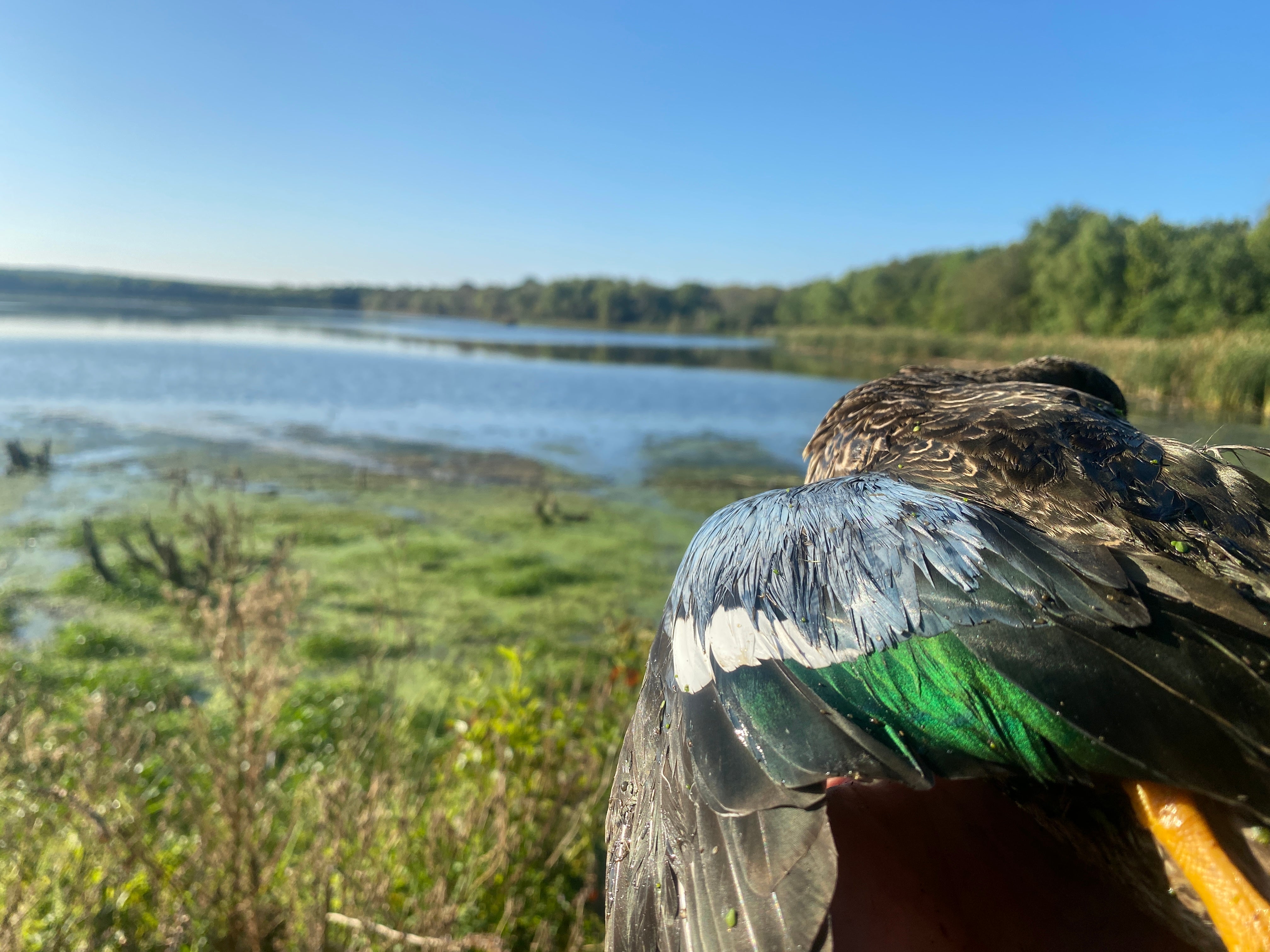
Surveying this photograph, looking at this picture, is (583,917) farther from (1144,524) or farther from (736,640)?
(1144,524)

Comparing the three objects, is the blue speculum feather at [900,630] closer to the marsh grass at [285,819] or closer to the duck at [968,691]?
the duck at [968,691]

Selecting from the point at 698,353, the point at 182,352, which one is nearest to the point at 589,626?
the point at 182,352

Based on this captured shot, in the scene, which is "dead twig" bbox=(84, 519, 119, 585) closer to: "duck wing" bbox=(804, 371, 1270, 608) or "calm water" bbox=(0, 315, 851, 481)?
"calm water" bbox=(0, 315, 851, 481)

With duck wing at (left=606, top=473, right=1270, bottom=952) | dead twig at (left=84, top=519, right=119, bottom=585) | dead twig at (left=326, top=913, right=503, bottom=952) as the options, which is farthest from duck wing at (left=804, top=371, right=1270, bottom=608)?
dead twig at (left=84, top=519, right=119, bottom=585)

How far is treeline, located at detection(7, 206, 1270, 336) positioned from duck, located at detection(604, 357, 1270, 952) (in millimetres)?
6710

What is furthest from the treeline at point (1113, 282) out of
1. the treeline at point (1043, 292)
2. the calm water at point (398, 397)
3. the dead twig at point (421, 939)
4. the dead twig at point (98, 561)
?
the dead twig at point (98, 561)

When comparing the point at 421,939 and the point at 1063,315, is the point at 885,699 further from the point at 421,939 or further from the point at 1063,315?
the point at 1063,315

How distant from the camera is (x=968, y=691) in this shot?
1.12 metres

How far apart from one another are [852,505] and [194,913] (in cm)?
298

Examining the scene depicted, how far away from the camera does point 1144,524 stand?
4.09ft

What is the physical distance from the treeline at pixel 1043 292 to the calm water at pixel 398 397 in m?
7.17

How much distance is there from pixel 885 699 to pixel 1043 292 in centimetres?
2654

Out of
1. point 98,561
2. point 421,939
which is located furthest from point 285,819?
point 98,561

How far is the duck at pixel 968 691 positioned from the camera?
1.04 meters
